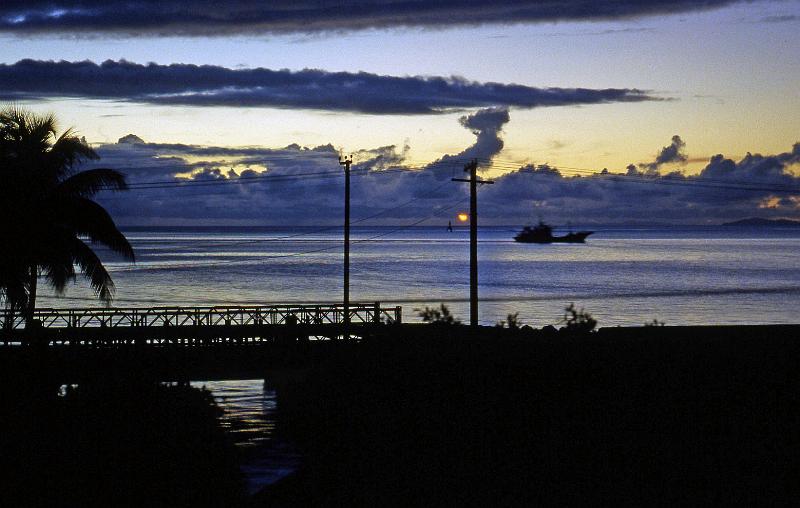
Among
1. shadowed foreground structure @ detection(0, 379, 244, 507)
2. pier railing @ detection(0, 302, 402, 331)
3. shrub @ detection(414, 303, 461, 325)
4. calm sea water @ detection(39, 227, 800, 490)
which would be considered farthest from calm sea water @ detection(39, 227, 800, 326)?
shadowed foreground structure @ detection(0, 379, 244, 507)

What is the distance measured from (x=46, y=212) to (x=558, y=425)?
18144 mm

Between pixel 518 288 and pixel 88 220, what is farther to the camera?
pixel 518 288

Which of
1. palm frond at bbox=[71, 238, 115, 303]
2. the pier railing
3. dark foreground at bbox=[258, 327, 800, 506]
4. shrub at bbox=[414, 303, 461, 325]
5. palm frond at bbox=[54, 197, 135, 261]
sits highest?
palm frond at bbox=[54, 197, 135, 261]

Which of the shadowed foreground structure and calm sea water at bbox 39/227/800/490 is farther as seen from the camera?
calm sea water at bbox 39/227/800/490

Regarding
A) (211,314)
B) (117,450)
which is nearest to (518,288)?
(211,314)

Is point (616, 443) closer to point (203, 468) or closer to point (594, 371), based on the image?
point (594, 371)

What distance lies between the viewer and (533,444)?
60.2ft

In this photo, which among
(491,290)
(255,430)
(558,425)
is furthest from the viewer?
(491,290)

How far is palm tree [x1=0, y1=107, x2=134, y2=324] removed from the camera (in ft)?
80.4

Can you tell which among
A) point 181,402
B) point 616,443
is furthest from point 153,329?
point 616,443

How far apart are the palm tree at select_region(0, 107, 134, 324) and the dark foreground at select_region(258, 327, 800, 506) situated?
1015 cm

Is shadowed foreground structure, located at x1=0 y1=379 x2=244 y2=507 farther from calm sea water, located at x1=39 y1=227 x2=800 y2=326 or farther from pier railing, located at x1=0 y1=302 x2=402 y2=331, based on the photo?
calm sea water, located at x1=39 y1=227 x2=800 y2=326

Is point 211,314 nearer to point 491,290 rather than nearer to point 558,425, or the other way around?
point 558,425

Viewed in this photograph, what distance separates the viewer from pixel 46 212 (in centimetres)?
2795
